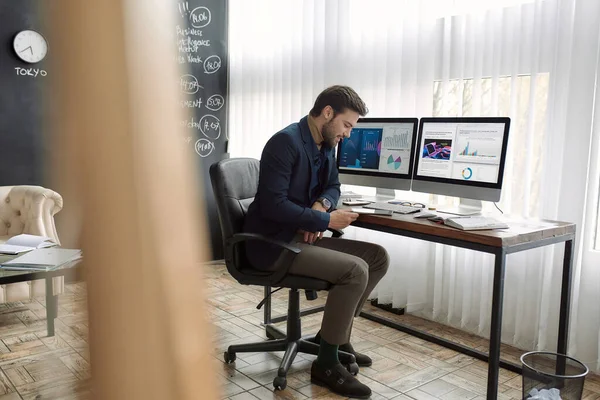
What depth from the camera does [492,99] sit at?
279cm

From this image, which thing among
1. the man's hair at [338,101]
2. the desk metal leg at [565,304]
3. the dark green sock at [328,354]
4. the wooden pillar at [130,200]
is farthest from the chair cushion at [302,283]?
the wooden pillar at [130,200]

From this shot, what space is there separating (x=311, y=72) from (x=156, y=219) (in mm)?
3800

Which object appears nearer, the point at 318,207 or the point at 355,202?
the point at 318,207

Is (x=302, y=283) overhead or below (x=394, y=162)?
below

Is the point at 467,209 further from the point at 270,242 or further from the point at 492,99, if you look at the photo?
the point at 270,242

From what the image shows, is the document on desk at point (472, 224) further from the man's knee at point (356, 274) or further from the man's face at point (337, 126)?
the man's face at point (337, 126)

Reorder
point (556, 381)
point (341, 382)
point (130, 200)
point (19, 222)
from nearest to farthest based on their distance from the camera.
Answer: point (130, 200)
point (556, 381)
point (341, 382)
point (19, 222)

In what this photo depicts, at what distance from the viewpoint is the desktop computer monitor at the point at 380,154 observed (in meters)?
2.78

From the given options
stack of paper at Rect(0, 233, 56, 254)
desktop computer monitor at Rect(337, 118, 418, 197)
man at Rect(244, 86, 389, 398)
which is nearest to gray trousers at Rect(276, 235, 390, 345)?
man at Rect(244, 86, 389, 398)

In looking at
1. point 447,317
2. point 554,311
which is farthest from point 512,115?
point 447,317

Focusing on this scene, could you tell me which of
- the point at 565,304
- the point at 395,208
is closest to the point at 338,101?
the point at 395,208

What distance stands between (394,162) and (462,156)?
0.40 m

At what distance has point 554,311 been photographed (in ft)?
8.60

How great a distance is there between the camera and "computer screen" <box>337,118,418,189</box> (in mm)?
2775
